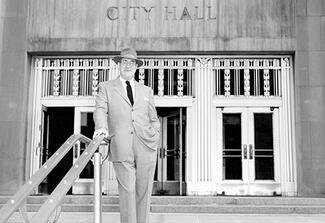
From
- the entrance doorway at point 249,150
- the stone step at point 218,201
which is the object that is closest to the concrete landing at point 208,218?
the stone step at point 218,201

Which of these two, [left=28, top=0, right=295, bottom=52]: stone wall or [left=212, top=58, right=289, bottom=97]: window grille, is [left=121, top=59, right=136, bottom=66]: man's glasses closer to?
[left=28, top=0, right=295, bottom=52]: stone wall

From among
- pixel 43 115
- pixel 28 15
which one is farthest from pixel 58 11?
pixel 43 115

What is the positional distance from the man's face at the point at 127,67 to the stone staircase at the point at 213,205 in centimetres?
436

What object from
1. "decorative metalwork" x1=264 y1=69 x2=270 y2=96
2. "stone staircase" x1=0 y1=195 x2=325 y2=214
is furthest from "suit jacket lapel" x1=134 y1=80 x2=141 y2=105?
"decorative metalwork" x1=264 y1=69 x2=270 y2=96

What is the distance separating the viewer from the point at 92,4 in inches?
398

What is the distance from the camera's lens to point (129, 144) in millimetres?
3857

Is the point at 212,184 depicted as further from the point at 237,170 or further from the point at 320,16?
the point at 320,16

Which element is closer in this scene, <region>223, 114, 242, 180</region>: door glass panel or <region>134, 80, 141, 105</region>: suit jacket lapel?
<region>134, 80, 141, 105</region>: suit jacket lapel

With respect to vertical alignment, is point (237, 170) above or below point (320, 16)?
below

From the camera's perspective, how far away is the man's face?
160 inches

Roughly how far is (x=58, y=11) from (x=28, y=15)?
0.67 m

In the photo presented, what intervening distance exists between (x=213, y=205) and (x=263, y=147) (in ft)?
7.85

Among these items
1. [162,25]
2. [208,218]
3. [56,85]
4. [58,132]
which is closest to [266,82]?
[162,25]

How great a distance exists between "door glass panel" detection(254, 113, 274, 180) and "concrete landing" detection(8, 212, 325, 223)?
2.21 metres
